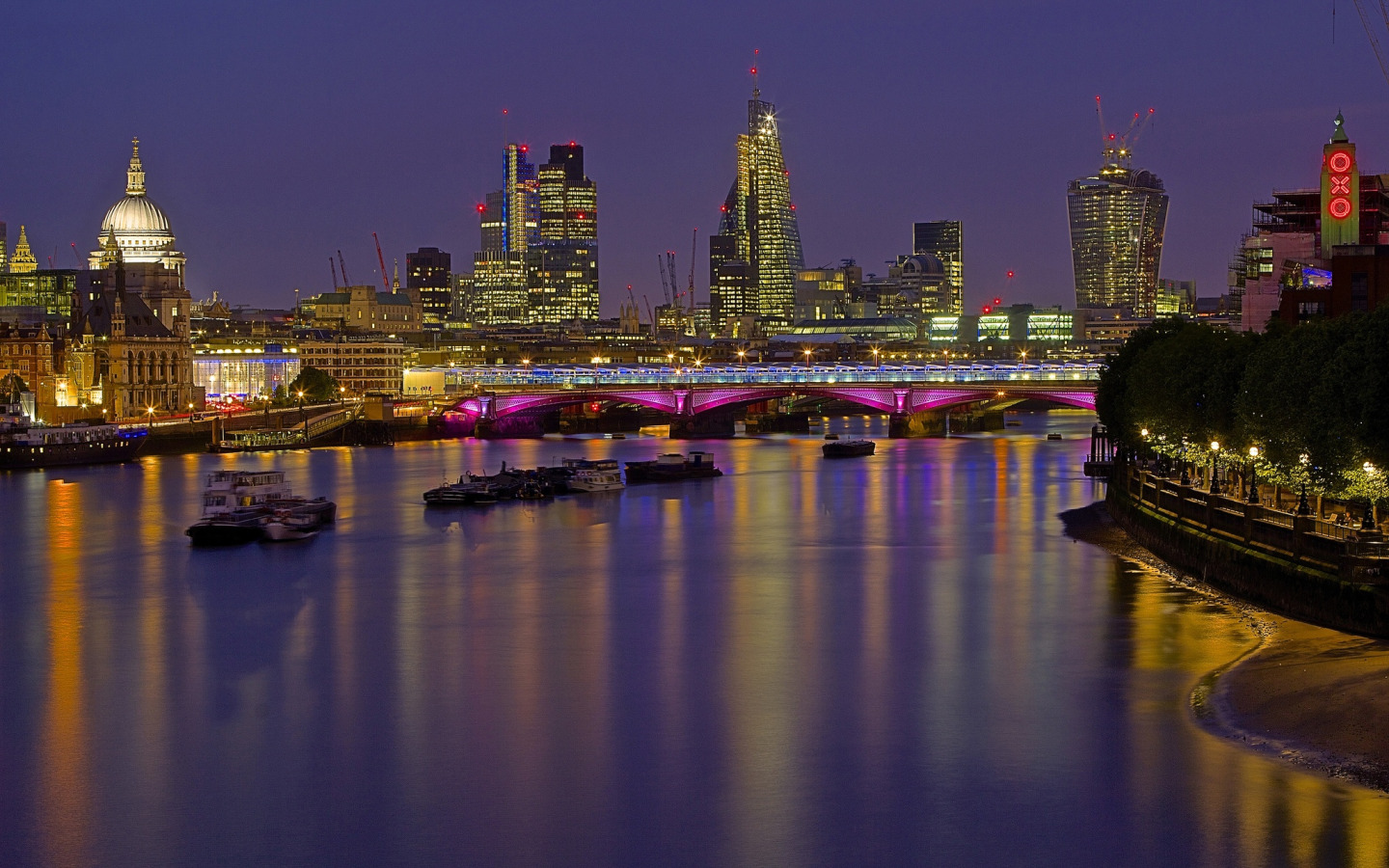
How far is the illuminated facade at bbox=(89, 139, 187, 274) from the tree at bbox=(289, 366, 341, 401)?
3632 cm

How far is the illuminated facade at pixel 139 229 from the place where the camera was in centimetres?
12525

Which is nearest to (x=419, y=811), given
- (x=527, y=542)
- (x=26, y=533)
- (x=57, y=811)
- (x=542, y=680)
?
(x=57, y=811)

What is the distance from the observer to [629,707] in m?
19.9

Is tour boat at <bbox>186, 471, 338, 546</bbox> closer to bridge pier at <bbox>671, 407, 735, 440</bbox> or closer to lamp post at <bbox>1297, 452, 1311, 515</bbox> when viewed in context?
lamp post at <bbox>1297, 452, 1311, 515</bbox>

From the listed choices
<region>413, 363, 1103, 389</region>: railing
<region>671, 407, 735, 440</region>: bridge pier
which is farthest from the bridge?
<region>671, 407, 735, 440</region>: bridge pier

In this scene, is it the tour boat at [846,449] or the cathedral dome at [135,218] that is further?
the cathedral dome at [135,218]

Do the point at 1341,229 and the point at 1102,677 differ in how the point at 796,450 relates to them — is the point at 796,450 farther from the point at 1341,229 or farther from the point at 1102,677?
the point at 1102,677

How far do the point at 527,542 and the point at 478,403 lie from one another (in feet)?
147

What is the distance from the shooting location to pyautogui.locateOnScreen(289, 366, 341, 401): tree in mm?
90688

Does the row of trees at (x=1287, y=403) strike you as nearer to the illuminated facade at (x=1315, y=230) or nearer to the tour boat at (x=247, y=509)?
the illuminated facade at (x=1315, y=230)

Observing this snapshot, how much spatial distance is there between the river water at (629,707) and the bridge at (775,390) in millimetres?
37086

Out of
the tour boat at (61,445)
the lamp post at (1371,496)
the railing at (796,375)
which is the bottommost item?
the tour boat at (61,445)

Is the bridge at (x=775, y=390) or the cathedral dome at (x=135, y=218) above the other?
the cathedral dome at (x=135, y=218)

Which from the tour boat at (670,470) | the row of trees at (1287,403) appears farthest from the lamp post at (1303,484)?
the tour boat at (670,470)
